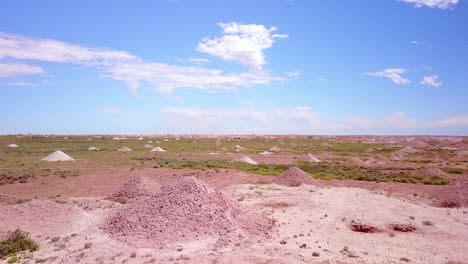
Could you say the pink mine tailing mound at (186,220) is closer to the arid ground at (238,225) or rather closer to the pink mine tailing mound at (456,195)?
the arid ground at (238,225)

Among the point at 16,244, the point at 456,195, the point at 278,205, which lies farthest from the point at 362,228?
the point at 16,244

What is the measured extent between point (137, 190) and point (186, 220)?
283 inches

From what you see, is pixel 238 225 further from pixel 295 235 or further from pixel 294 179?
pixel 294 179

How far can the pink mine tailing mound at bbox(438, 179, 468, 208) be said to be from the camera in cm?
2096

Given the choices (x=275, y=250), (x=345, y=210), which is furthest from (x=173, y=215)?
(x=345, y=210)

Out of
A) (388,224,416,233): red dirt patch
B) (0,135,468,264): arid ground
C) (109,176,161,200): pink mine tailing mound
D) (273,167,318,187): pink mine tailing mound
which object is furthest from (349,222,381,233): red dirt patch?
(109,176,161,200): pink mine tailing mound

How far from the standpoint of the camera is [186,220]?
14.2m

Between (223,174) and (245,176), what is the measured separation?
2201 millimetres

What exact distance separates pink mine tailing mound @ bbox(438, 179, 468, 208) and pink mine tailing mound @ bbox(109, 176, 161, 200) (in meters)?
16.5

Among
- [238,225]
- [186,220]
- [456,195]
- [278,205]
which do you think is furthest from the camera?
[456,195]

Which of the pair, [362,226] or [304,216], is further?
[304,216]

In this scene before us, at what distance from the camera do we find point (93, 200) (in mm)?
20031

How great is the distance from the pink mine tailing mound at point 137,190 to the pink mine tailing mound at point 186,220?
4.88 metres

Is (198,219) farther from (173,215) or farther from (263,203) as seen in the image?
(263,203)
